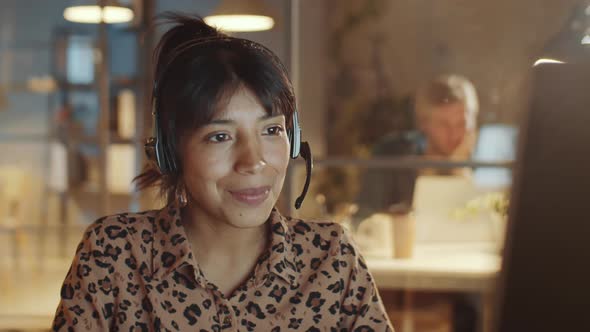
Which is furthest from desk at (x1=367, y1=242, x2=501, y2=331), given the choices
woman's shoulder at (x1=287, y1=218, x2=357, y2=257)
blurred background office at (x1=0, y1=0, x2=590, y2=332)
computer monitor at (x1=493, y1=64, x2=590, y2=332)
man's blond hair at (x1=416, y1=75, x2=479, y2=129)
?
computer monitor at (x1=493, y1=64, x2=590, y2=332)

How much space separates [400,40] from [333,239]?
170 cm

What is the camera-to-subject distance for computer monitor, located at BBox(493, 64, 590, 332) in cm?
51

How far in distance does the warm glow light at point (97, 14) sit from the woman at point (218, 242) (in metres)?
1.82

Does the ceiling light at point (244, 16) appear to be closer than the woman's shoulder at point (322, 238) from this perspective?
No

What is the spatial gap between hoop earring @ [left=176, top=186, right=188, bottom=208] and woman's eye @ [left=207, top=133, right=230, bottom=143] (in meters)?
0.17

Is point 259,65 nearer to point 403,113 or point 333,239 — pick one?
point 333,239

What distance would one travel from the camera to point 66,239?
10.3 feet

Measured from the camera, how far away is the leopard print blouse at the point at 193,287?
3.99 ft

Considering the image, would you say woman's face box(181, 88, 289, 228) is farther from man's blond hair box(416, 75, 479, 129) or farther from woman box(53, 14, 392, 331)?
man's blond hair box(416, 75, 479, 129)

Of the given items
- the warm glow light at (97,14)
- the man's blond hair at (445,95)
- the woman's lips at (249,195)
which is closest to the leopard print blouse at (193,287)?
the woman's lips at (249,195)

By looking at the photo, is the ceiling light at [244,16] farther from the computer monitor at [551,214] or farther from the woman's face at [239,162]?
the computer monitor at [551,214]

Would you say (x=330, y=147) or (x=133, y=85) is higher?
(x=133, y=85)

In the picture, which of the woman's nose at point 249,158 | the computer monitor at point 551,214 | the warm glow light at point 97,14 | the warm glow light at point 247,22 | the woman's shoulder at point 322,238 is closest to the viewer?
the computer monitor at point 551,214

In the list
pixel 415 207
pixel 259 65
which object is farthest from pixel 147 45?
pixel 259 65
